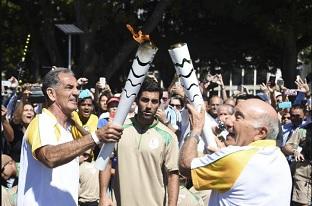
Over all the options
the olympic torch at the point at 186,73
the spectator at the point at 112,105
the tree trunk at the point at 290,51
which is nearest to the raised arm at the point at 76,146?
the olympic torch at the point at 186,73

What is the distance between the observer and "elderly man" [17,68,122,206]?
5.07 metres

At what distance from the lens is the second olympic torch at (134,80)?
17.3 ft

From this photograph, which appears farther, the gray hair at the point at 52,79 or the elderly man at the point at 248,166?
the gray hair at the point at 52,79

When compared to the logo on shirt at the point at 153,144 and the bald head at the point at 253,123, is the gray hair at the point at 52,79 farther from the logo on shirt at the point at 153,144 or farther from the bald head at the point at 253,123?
the bald head at the point at 253,123

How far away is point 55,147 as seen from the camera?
5141 mm

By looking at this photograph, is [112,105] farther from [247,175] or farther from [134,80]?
[247,175]

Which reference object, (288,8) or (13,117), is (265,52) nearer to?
(288,8)

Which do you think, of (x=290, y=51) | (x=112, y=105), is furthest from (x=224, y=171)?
(x=290, y=51)

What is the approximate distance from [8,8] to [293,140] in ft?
57.7

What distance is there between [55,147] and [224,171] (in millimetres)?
1175

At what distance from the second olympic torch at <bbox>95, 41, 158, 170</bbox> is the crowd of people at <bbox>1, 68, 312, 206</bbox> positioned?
20 centimetres

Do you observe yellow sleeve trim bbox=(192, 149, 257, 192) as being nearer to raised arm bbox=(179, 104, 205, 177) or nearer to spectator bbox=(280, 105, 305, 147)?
raised arm bbox=(179, 104, 205, 177)

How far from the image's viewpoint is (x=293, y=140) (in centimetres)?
1019

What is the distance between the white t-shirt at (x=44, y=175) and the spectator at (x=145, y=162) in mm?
976
